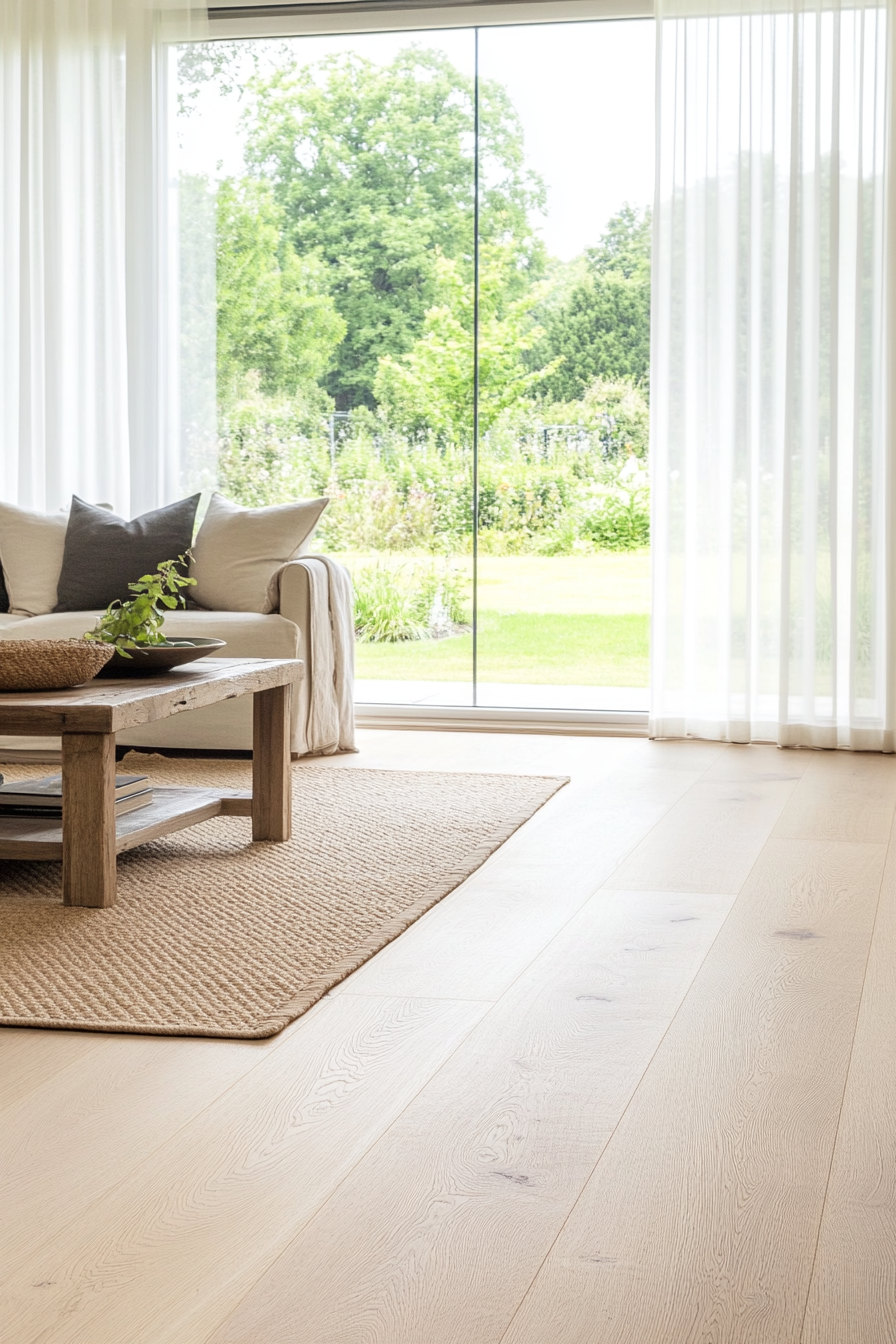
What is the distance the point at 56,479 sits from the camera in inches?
212

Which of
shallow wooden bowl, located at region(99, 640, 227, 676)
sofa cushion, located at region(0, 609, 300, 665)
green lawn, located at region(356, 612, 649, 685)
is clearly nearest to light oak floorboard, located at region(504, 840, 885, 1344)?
shallow wooden bowl, located at region(99, 640, 227, 676)

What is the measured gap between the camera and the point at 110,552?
4660mm

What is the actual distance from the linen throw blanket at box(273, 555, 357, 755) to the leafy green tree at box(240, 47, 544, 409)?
2063 millimetres

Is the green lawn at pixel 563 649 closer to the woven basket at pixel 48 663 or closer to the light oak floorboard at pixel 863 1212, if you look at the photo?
the woven basket at pixel 48 663

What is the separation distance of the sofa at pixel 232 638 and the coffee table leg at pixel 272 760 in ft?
3.60

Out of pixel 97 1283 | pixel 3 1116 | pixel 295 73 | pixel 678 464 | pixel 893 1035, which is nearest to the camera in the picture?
pixel 97 1283

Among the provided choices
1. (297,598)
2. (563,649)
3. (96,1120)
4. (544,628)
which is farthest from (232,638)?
(563,649)

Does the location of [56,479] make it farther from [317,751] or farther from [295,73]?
[295,73]

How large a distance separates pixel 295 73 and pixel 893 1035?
5258 millimetres

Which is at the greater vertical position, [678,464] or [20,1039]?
[678,464]

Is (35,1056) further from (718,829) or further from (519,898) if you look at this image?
(718,829)

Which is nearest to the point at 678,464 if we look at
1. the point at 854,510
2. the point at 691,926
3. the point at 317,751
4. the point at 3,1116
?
the point at 854,510

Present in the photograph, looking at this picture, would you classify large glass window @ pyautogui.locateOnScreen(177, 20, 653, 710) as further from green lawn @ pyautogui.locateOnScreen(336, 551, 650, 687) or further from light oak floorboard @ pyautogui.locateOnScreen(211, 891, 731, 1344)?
light oak floorboard @ pyautogui.locateOnScreen(211, 891, 731, 1344)

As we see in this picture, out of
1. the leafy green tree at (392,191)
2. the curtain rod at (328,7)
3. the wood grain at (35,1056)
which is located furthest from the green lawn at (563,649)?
the wood grain at (35,1056)
